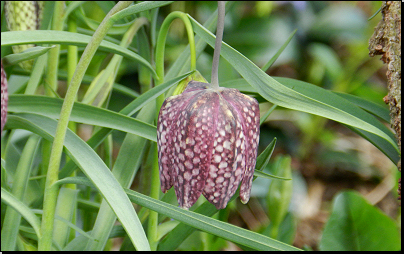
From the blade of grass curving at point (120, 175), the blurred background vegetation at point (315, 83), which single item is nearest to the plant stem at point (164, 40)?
the blade of grass curving at point (120, 175)

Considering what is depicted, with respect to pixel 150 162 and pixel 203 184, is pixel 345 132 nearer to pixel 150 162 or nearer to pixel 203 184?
pixel 150 162

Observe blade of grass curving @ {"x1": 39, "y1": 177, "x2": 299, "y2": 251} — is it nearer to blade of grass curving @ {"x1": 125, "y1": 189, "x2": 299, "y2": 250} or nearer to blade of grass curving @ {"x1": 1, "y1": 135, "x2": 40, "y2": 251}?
blade of grass curving @ {"x1": 125, "y1": 189, "x2": 299, "y2": 250}

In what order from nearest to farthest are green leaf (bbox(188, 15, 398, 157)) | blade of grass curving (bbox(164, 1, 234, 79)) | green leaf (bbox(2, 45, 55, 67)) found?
green leaf (bbox(188, 15, 398, 157))
green leaf (bbox(2, 45, 55, 67))
blade of grass curving (bbox(164, 1, 234, 79))

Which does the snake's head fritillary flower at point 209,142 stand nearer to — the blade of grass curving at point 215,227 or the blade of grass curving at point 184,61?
the blade of grass curving at point 215,227

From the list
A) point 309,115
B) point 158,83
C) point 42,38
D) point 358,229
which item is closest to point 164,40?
point 158,83

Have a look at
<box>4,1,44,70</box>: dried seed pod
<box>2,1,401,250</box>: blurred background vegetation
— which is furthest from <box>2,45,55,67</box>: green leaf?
<box>2,1,401,250</box>: blurred background vegetation

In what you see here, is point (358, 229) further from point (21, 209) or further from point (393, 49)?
point (21, 209)
